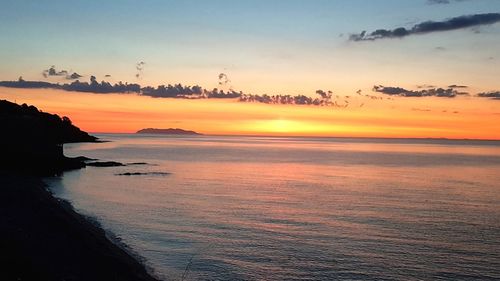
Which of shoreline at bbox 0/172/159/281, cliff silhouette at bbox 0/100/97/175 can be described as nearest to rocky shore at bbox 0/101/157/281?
shoreline at bbox 0/172/159/281

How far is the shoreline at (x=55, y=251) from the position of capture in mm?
19812

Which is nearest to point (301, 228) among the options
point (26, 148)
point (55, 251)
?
point (55, 251)

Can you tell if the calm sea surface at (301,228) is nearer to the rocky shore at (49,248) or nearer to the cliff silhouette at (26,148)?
the rocky shore at (49,248)

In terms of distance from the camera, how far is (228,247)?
107 ft

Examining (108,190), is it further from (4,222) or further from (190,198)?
(4,222)

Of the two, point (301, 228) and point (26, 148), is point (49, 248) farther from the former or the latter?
point (26, 148)

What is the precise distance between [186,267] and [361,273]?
10538mm

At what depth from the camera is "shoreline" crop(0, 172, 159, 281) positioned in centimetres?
1981

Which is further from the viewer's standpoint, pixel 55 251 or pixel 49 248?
pixel 49 248

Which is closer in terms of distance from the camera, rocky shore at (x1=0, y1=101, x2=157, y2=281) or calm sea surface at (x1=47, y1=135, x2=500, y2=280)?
rocky shore at (x1=0, y1=101, x2=157, y2=281)

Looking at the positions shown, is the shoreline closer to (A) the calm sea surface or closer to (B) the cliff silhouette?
(A) the calm sea surface

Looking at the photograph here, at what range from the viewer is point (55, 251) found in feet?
79.4

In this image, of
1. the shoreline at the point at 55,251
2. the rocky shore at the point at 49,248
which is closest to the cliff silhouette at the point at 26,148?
the rocky shore at the point at 49,248

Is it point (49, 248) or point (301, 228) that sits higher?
point (49, 248)
